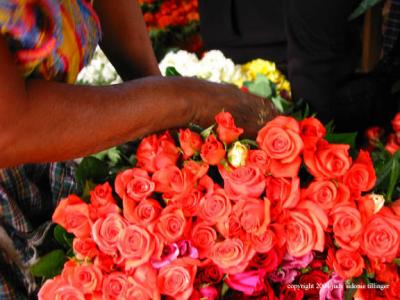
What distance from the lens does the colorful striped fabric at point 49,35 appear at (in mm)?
537

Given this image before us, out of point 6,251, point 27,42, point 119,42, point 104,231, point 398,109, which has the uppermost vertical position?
point 27,42

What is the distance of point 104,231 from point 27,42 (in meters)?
0.26

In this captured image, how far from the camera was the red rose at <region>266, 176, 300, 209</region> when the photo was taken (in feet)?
2.17

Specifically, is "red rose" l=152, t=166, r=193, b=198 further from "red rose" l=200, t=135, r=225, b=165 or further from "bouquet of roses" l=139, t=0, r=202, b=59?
"bouquet of roses" l=139, t=0, r=202, b=59

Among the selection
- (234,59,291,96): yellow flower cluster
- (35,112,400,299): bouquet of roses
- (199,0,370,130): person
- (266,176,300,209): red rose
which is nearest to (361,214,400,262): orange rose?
(35,112,400,299): bouquet of roses

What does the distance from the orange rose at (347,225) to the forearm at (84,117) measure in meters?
0.23

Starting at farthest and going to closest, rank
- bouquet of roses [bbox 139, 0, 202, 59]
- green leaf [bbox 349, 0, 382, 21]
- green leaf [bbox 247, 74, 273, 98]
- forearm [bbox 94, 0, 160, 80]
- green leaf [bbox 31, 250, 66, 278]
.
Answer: bouquet of roses [bbox 139, 0, 202, 59] < green leaf [bbox 247, 74, 273, 98] < green leaf [bbox 349, 0, 382, 21] < forearm [bbox 94, 0, 160, 80] < green leaf [bbox 31, 250, 66, 278]

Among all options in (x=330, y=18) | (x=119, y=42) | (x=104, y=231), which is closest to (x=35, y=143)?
(x=104, y=231)

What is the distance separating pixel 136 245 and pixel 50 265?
0.61ft

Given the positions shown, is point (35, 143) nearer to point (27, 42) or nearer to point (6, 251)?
point (27, 42)

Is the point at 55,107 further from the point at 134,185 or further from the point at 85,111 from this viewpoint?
the point at 134,185

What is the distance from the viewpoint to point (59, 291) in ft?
2.25

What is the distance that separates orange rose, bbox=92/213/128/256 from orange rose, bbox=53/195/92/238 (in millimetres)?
23

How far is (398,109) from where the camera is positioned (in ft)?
5.26
